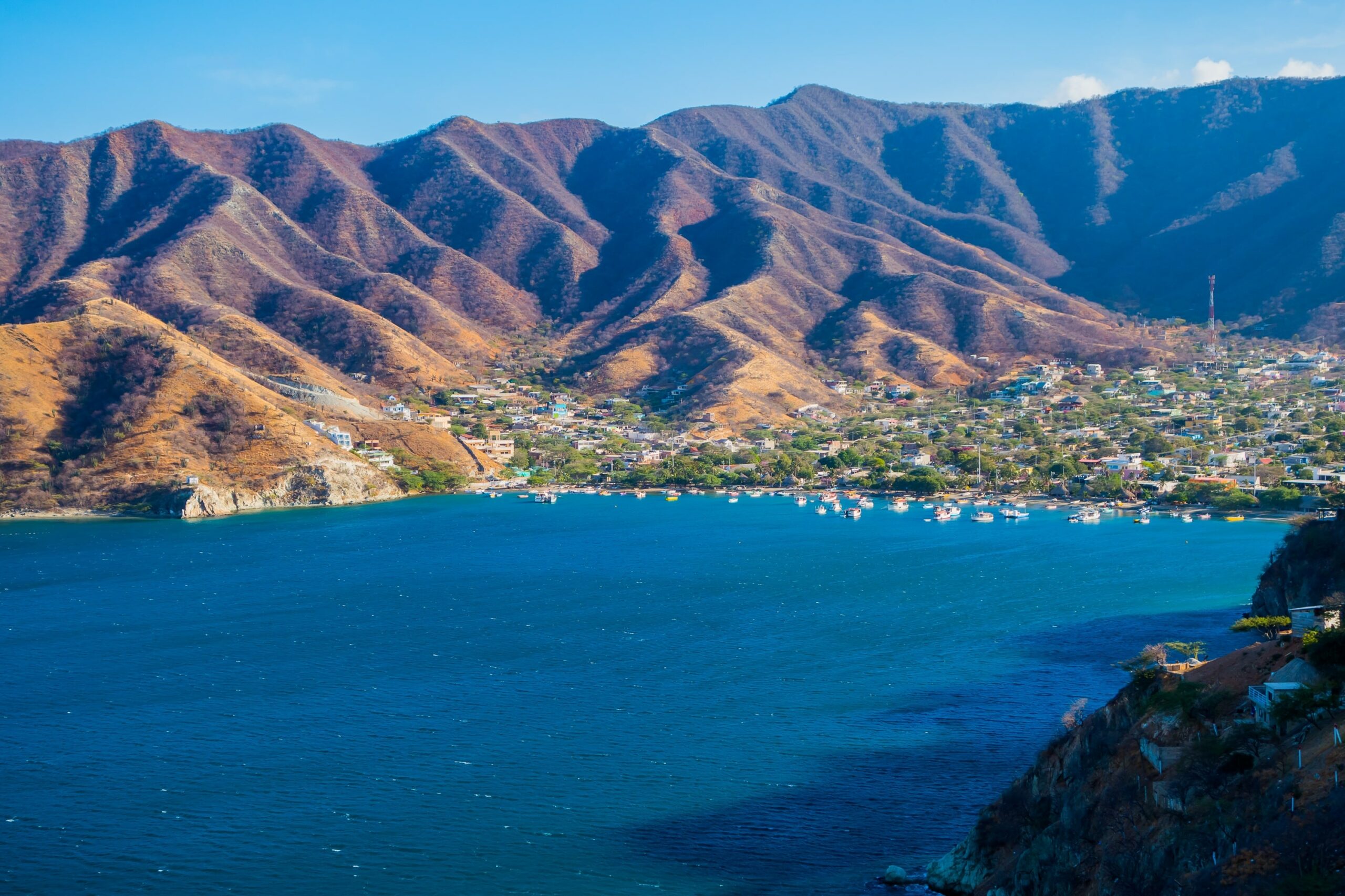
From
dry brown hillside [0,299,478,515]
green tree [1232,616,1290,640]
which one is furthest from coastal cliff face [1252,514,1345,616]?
dry brown hillside [0,299,478,515]

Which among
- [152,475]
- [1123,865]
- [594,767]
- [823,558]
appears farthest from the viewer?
[152,475]

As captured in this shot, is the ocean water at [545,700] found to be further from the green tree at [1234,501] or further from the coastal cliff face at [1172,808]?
the green tree at [1234,501]

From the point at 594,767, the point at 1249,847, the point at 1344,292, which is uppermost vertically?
the point at 1344,292

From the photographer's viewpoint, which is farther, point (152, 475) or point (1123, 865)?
point (152, 475)

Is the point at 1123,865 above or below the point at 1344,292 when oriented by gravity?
below

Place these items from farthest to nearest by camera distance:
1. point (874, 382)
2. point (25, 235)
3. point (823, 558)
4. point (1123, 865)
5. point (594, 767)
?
point (25, 235) < point (874, 382) < point (823, 558) < point (594, 767) < point (1123, 865)

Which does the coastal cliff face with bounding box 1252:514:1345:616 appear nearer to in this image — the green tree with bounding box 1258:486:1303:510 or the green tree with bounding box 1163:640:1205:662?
the green tree with bounding box 1163:640:1205:662

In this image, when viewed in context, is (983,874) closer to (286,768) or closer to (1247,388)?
(286,768)

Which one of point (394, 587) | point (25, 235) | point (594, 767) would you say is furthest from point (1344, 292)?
point (25, 235)
